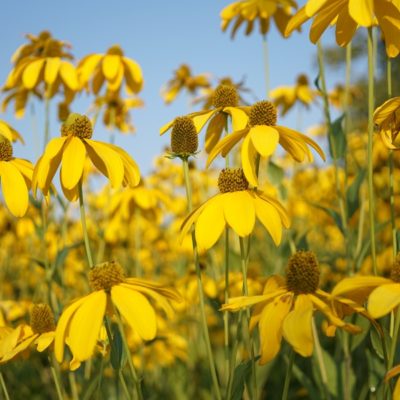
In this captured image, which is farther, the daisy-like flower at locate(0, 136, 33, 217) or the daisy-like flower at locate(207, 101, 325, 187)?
the daisy-like flower at locate(0, 136, 33, 217)

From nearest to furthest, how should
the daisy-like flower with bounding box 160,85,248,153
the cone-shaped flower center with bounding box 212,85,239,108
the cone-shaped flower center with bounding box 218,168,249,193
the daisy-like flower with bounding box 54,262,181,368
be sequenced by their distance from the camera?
1. the daisy-like flower with bounding box 54,262,181,368
2. the cone-shaped flower center with bounding box 218,168,249,193
3. the daisy-like flower with bounding box 160,85,248,153
4. the cone-shaped flower center with bounding box 212,85,239,108

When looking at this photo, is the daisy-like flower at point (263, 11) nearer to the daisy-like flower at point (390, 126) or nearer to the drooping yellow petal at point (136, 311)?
the daisy-like flower at point (390, 126)

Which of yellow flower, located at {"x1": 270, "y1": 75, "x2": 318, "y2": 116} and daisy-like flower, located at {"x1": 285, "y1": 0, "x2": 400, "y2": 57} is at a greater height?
yellow flower, located at {"x1": 270, "y1": 75, "x2": 318, "y2": 116}

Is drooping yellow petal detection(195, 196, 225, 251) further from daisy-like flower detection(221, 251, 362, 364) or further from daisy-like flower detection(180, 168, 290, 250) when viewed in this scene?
daisy-like flower detection(221, 251, 362, 364)

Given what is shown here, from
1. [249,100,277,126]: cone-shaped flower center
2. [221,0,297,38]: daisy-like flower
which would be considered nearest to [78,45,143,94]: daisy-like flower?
[221,0,297,38]: daisy-like flower

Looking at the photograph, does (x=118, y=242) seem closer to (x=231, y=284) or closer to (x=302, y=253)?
(x=231, y=284)

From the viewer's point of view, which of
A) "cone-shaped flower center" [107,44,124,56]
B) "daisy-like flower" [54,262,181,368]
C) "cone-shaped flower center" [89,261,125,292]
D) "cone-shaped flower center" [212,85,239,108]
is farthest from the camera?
"cone-shaped flower center" [107,44,124,56]

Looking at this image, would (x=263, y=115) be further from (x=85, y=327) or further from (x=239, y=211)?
(x=85, y=327)

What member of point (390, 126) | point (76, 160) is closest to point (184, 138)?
point (76, 160)
